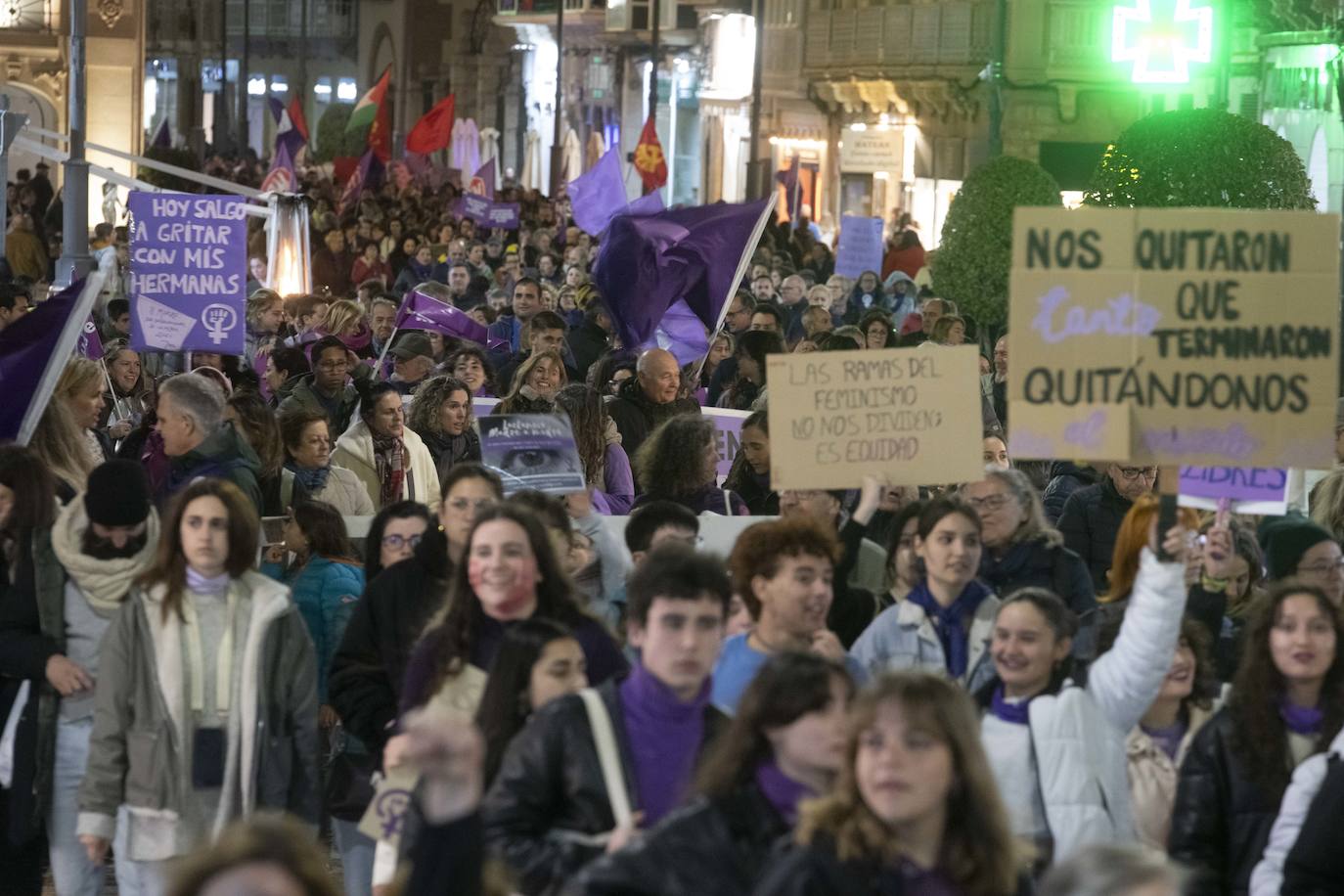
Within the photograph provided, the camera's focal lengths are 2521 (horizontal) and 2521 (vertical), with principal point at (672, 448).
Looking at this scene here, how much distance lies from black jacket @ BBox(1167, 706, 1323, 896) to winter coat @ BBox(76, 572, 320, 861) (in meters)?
2.52

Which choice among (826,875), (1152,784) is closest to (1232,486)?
(1152,784)

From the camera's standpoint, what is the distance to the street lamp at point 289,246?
2448cm

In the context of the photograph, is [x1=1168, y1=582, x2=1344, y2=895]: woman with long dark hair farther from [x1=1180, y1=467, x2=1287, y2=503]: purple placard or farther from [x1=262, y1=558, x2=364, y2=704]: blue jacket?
[x1=262, y1=558, x2=364, y2=704]: blue jacket

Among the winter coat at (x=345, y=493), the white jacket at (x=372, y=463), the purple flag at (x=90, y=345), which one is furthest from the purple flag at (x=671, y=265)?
the winter coat at (x=345, y=493)

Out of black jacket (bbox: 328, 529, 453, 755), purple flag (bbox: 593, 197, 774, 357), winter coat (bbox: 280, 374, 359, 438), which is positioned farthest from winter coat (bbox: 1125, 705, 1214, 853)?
purple flag (bbox: 593, 197, 774, 357)

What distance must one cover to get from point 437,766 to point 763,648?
2353 mm

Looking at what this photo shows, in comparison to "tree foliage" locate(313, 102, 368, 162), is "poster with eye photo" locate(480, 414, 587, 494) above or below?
below

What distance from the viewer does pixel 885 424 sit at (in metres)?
8.68

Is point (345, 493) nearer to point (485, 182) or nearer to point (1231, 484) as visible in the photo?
point (1231, 484)

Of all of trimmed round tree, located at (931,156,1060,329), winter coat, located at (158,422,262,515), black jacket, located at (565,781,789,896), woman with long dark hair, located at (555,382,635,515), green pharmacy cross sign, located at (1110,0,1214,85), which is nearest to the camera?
black jacket, located at (565,781,789,896)

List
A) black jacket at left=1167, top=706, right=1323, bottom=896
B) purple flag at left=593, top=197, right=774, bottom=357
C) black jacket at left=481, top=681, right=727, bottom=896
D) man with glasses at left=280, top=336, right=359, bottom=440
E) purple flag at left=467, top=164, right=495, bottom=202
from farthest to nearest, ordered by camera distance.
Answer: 1. purple flag at left=467, top=164, right=495, bottom=202
2. purple flag at left=593, top=197, right=774, bottom=357
3. man with glasses at left=280, top=336, right=359, bottom=440
4. black jacket at left=1167, top=706, right=1323, bottom=896
5. black jacket at left=481, top=681, right=727, bottom=896

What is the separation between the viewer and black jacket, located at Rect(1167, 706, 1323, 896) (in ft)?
20.6

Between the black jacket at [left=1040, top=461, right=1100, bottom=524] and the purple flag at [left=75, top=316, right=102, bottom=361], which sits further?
the purple flag at [left=75, top=316, right=102, bottom=361]

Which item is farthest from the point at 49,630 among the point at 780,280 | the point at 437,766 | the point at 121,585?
the point at 780,280
